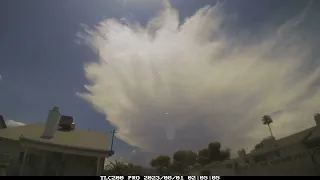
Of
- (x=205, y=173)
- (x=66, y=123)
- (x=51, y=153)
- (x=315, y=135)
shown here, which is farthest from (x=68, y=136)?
(x=205, y=173)

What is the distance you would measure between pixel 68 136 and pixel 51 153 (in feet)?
7.49

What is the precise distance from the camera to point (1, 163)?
44.3 feet

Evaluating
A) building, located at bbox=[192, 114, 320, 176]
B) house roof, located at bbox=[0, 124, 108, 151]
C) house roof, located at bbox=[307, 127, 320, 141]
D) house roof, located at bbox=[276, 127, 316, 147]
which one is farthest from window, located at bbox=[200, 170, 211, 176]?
house roof, located at bbox=[0, 124, 108, 151]

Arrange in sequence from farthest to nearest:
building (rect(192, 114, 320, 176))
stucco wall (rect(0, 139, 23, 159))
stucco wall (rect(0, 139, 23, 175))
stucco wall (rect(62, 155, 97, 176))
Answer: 1. building (rect(192, 114, 320, 176))
2. stucco wall (rect(0, 139, 23, 159))
3. stucco wall (rect(62, 155, 97, 176))
4. stucco wall (rect(0, 139, 23, 175))

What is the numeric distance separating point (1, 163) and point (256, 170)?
913 inches

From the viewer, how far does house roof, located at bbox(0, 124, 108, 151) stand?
15.0 m

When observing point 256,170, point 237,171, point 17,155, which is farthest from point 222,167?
point 17,155

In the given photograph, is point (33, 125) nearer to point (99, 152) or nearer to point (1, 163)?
point (1, 163)

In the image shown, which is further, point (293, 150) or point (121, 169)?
point (121, 169)

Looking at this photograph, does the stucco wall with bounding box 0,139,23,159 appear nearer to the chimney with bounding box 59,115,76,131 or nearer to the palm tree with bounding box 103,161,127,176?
the chimney with bounding box 59,115,76,131

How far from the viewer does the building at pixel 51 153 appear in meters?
14.2

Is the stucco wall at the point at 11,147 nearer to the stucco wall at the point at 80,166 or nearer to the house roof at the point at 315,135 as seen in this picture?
the stucco wall at the point at 80,166

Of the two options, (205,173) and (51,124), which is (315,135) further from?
(205,173)

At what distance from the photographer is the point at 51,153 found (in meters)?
15.2
